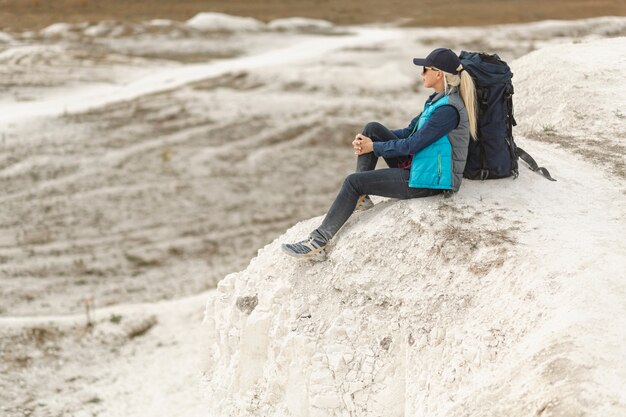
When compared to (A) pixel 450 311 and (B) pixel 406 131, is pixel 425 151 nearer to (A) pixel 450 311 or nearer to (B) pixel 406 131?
(B) pixel 406 131

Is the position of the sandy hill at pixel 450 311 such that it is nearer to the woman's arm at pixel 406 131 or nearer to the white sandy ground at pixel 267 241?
the white sandy ground at pixel 267 241

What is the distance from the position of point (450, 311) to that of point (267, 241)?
54.6ft

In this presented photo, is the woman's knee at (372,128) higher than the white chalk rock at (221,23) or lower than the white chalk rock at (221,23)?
lower

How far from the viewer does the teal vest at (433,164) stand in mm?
7543

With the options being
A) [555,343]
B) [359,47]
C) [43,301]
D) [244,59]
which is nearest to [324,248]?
[555,343]

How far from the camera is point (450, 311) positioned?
703cm

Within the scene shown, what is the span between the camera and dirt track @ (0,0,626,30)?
54.9 m

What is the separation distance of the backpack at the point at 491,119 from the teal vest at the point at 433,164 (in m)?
0.58

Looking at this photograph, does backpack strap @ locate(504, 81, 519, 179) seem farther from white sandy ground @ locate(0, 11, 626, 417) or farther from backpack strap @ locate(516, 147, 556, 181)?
backpack strap @ locate(516, 147, 556, 181)

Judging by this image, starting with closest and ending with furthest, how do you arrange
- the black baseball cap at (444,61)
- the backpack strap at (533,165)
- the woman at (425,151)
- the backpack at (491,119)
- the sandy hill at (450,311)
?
the sandy hill at (450,311), the black baseball cap at (444,61), the woman at (425,151), the backpack at (491,119), the backpack strap at (533,165)

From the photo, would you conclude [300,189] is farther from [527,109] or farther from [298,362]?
[298,362]

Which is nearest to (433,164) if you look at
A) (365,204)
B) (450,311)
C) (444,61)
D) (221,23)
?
(444,61)

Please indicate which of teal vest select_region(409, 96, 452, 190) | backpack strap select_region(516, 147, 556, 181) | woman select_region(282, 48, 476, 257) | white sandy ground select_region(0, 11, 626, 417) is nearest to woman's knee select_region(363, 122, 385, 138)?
woman select_region(282, 48, 476, 257)

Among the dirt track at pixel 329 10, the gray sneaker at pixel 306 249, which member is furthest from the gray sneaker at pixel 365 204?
the dirt track at pixel 329 10
